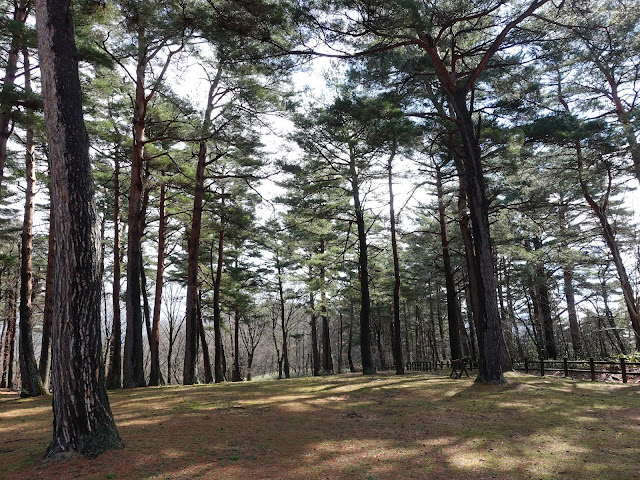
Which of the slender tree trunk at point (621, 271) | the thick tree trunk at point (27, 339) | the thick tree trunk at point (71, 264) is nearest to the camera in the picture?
the thick tree trunk at point (71, 264)

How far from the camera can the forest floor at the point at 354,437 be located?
4141 millimetres

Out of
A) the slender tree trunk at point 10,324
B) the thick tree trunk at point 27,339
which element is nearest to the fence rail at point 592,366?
the thick tree trunk at point 27,339

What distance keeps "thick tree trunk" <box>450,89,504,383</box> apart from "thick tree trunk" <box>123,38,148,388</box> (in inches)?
358

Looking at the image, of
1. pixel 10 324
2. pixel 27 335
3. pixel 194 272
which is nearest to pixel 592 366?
pixel 194 272

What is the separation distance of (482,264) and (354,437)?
21.6 feet

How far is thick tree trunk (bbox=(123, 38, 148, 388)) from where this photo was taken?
11.0 metres

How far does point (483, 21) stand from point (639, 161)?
761 centimetres

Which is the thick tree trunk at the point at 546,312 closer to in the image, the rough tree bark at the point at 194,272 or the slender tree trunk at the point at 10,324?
the rough tree bark at the point at 194,272

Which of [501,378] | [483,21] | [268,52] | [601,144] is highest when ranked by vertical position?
[483,21]

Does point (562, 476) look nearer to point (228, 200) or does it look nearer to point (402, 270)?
point (228, 200)

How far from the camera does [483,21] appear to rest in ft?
33.7

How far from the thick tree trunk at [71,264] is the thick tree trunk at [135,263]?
645cm

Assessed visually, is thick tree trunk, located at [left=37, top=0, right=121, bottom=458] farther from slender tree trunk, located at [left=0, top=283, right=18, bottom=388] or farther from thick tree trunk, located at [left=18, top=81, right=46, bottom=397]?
slender tree trunk, located at [left=0, top=283, right=18, bottom=388]

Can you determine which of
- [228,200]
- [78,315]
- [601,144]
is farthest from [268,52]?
[601,144]
